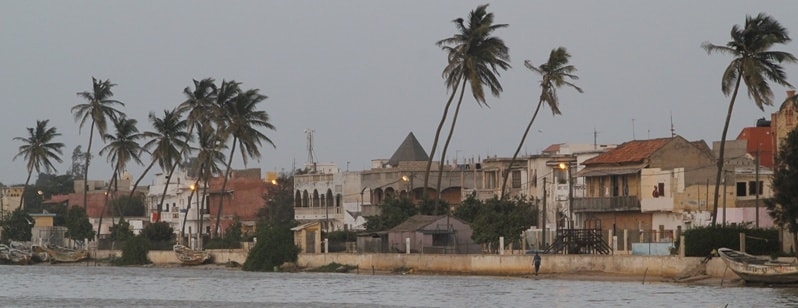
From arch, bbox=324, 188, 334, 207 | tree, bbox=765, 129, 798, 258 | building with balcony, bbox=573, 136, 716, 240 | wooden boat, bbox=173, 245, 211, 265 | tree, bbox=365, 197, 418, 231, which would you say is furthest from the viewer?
arch, bbox=324, 188, 334, 207

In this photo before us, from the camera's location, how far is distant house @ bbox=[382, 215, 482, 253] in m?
85.8

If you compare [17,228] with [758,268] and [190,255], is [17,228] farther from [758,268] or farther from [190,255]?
[758,268]

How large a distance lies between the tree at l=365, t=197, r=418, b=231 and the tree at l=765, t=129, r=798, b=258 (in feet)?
120

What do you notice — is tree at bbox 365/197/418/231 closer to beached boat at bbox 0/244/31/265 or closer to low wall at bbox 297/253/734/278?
low wall at bbox 297/253/734/278

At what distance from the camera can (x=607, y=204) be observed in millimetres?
89000

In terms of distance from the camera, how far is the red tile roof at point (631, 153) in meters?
87.7

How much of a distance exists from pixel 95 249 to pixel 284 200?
1876 cm

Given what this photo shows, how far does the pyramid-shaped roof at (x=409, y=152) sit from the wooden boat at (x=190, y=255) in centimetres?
2033

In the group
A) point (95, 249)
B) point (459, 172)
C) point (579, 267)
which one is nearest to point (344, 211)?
point (459, 172)

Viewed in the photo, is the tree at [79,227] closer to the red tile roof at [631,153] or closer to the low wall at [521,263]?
the low wall at [521,263]

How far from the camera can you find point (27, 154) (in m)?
143

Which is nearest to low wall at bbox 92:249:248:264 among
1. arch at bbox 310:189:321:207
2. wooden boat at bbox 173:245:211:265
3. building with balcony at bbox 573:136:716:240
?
wooden boat at bbox 173:245:211:265

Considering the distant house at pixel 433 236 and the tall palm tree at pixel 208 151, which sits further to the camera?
the tall palm tree at pixel 208 151

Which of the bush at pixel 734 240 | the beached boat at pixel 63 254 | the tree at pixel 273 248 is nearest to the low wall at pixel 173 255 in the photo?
the beached boat at pixel 63 254
